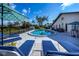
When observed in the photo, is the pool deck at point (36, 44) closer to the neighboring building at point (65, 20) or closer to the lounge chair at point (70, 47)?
the lounge chair at point (70, 47)

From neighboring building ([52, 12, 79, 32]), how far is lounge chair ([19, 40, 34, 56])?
1.63ft

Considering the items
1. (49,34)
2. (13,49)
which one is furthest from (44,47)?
(13,49)

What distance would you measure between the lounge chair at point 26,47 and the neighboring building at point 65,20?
496 millimetres

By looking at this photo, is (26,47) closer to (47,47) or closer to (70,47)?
(47,47)

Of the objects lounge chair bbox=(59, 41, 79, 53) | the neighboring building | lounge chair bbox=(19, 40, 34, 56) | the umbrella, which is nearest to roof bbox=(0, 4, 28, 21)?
the umbrella

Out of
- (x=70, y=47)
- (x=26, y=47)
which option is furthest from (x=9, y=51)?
(x=70, y=47)

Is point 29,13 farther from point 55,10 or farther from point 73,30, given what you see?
point 73,30

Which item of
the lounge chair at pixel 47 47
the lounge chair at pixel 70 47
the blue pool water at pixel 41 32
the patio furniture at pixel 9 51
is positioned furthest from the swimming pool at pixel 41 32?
the patio furniture at pixel 9 51

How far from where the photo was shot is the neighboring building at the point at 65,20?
427cm

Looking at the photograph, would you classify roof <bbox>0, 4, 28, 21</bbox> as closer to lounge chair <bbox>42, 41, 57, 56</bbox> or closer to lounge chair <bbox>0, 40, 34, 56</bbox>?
lounge chair <bbox>0, 40, 34, 56</bbox>

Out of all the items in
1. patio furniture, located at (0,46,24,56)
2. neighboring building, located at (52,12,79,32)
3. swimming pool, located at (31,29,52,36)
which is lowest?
patio furniture, located at (0,46,24,56)

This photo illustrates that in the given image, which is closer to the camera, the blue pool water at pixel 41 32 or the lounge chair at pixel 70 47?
the lounge chair at pixel 70 47

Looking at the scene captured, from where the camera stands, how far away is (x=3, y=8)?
4.26m

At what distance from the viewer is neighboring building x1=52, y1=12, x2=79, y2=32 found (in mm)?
4266
